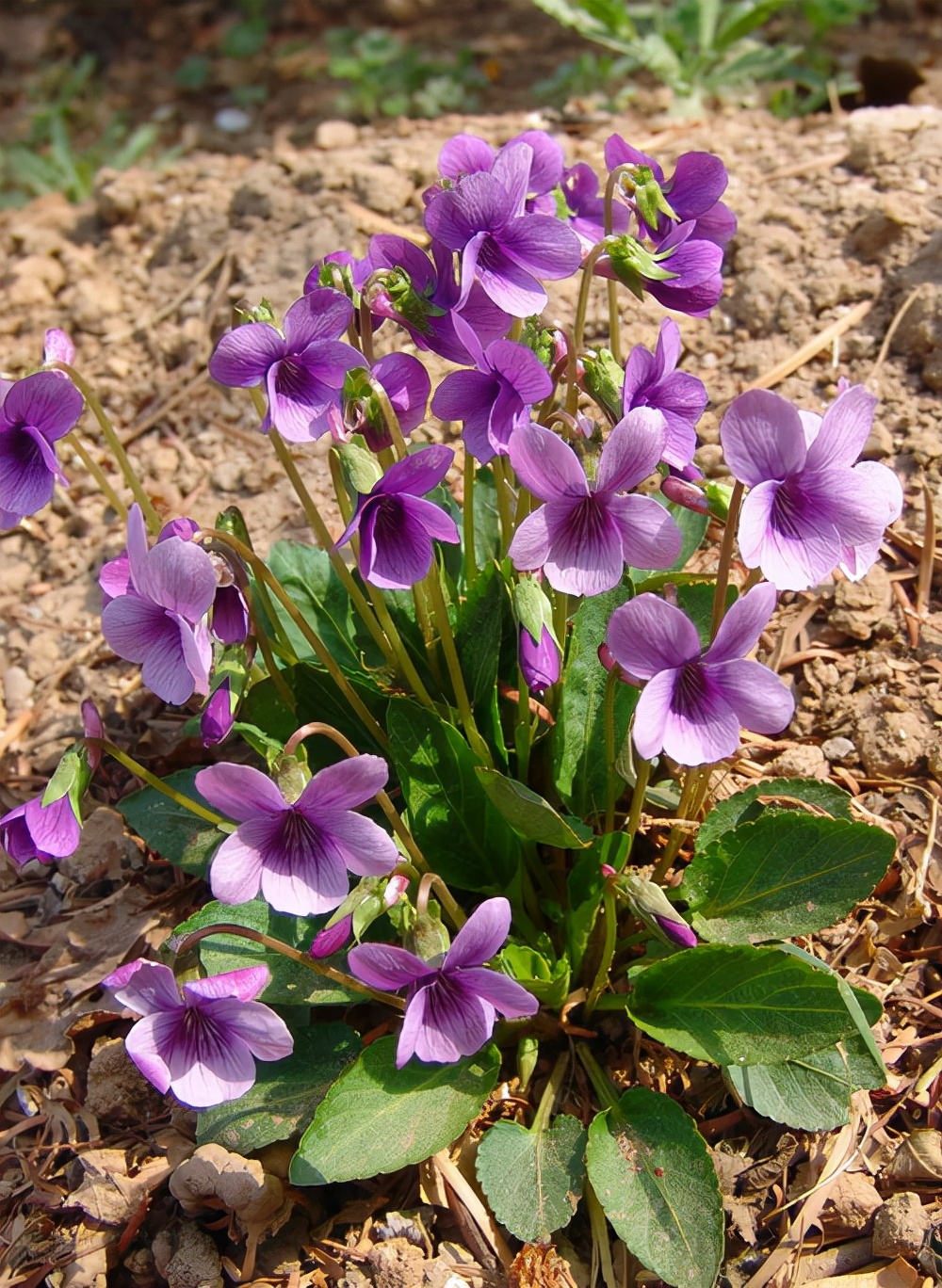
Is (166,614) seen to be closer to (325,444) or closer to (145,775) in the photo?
(145,775)

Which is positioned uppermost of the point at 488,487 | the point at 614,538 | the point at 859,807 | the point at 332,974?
the point at 614,538

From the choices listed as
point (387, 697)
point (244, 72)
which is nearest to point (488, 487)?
point (387, 697)

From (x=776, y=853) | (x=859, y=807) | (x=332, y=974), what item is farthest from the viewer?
(x=859, y=807)

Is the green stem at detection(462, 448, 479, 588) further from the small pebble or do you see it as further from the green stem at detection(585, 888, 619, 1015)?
the small pebble

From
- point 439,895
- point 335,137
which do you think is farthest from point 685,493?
point 335,137

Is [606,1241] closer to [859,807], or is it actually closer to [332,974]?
[332,974]

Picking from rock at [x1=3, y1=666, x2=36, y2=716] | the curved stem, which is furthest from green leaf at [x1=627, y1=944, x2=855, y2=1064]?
rock at [x1=3, y1=666, x2=36, y2=716]
